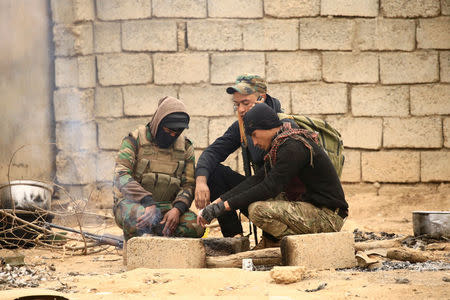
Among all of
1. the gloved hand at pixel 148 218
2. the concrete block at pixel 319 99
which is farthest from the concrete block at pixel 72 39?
the gloved hand at pixel 148 218

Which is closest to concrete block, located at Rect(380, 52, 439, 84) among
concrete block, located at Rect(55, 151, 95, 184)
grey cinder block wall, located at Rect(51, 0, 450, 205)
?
grey cinder block wall, located at Rect(51, 0, 450, 205)

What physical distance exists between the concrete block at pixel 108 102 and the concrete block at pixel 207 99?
0.85 m

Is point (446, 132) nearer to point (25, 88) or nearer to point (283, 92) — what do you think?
point (283, 92)

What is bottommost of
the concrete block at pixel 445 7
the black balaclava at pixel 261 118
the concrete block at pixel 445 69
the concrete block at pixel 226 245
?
the concrete block at pixel 226 245

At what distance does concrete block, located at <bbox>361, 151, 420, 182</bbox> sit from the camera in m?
7.87

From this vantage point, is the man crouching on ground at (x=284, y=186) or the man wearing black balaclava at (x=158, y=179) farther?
the man wearing black balaclava at (x=158, y=179)

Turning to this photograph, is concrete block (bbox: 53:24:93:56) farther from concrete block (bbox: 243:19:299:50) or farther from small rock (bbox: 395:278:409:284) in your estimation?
small rock (bbox: 395:278:409:284)

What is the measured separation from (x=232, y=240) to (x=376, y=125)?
3692 mm

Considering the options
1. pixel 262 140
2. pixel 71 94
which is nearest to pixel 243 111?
pixel 262 140

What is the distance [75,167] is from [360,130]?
3.79m

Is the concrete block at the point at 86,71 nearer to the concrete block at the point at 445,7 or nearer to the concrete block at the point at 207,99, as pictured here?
the concrete block at the point at 207,99

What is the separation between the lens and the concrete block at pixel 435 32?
25.7 ft

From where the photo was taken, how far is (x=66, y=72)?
804 cm

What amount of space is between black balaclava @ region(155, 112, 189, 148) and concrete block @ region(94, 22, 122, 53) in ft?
10.0
